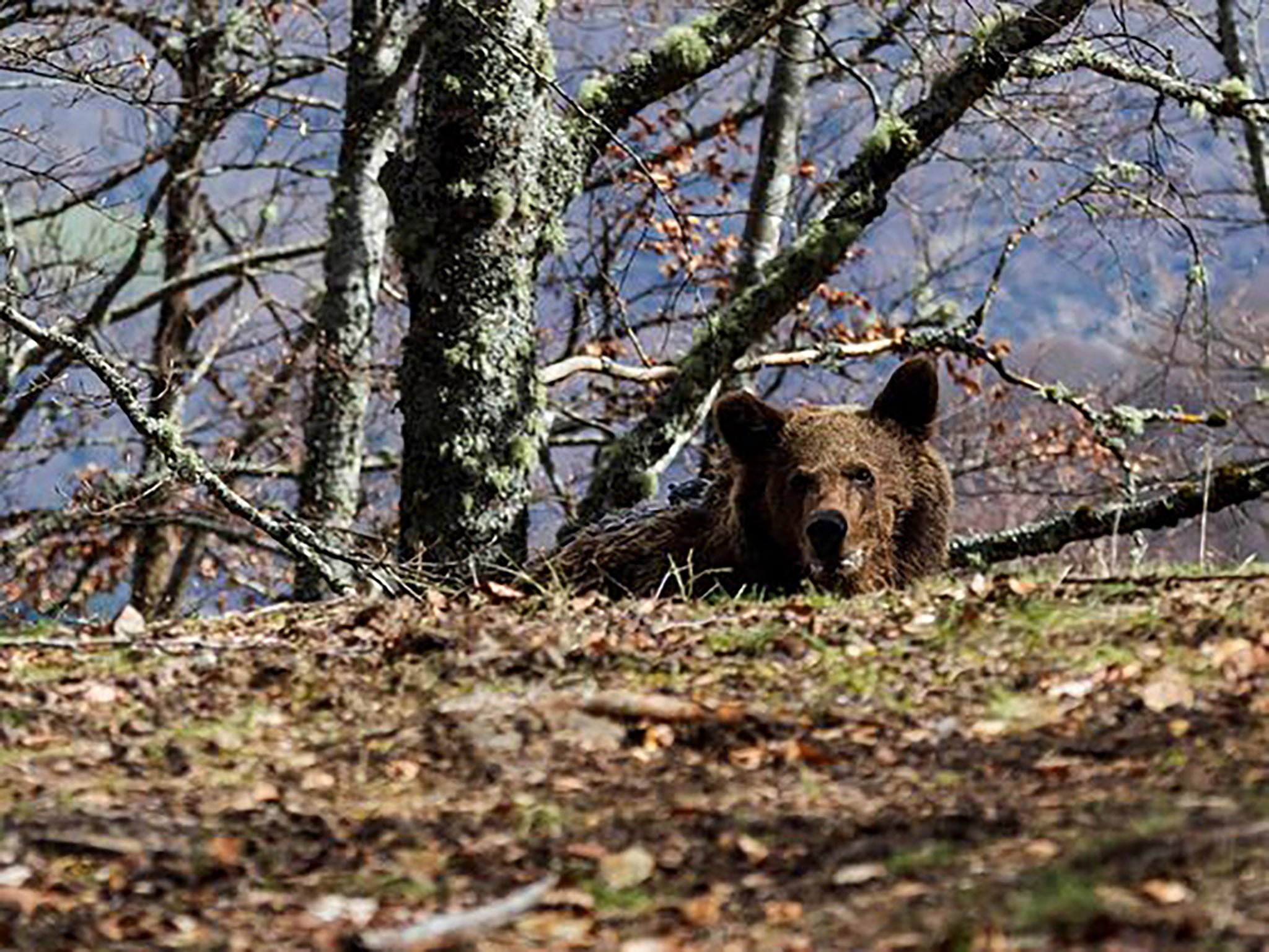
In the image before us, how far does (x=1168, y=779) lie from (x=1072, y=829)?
1.15 feet

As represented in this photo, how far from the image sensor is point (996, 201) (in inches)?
641

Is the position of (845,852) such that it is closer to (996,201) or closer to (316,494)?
(316,494)

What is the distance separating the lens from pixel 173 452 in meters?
7.85

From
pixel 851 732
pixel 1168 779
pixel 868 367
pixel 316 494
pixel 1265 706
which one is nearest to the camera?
pixel 1168 779

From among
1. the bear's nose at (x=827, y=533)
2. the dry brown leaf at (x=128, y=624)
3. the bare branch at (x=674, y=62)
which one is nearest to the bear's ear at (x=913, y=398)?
the bear's nose at (x=827, y=533)

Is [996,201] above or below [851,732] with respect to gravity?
above

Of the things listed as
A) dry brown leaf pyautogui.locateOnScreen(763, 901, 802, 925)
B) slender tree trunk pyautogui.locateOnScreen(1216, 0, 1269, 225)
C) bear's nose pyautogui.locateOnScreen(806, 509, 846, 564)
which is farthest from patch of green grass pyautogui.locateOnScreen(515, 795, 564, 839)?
slender tree trunk pyautogui.locateOnScreen(1216, 0, 1269, 225)

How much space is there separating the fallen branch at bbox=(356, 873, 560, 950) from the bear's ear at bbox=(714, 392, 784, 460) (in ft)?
16.2

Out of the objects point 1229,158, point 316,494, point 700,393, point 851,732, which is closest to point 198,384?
point 316,494

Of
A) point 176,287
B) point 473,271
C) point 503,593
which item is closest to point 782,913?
point 503,593

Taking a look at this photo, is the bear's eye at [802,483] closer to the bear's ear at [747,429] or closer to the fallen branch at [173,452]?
the bear's ear at [747,429]

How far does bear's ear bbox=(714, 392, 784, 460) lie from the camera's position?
8.10 meters

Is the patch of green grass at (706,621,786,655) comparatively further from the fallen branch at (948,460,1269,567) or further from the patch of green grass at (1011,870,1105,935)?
the fallen branch at (948,460,1269,567)

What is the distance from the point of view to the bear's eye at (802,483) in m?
7.74
